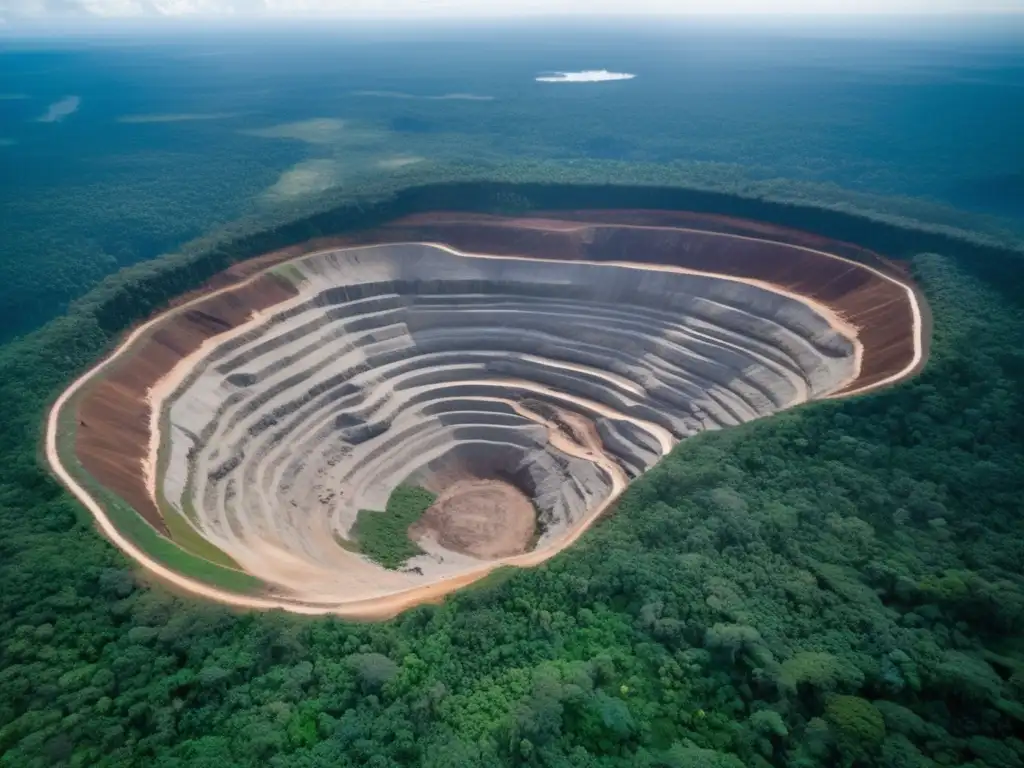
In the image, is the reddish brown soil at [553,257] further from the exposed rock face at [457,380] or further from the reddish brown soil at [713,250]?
the exposed rock face at [457,380]

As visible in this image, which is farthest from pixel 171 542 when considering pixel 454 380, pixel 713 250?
pixel 713 250

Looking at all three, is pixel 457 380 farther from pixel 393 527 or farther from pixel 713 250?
pixel 713 250

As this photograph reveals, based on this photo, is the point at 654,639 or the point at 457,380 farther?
the point at 457,380

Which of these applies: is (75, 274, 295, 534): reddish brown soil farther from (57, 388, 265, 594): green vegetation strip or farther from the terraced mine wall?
the terraced mine wall

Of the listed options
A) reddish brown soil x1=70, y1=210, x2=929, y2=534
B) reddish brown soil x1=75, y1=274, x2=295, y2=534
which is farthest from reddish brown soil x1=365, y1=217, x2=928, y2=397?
reddish brown soil x1=75, y1=274, x2=295, y2=534

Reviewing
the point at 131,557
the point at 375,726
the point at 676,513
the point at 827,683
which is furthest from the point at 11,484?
the point at 827,683

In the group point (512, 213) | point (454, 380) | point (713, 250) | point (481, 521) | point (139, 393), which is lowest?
point (481, 521)

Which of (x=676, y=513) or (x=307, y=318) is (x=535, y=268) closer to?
(x=307, y=318)
